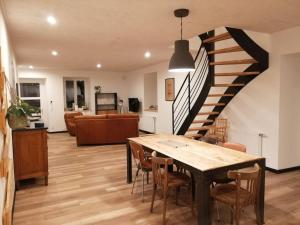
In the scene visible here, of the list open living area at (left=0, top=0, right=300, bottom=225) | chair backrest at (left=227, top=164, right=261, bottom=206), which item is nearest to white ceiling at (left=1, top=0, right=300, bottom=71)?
open living area at (left=0, top=0, right=300, bottom=225)

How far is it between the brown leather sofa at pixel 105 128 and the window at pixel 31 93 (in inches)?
→ 137

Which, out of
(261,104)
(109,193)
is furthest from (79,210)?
(261,104)

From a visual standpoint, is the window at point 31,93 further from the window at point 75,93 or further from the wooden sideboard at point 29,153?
the wooden sideboard at point 29,153

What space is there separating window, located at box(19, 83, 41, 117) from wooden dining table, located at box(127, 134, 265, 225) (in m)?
7.16

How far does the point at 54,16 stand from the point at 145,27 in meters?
1.34

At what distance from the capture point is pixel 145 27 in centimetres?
365

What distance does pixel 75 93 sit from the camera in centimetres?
988

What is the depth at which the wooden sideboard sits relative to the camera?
11.8 ft

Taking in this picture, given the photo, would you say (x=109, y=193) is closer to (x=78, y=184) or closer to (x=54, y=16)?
(x=78, y=184)

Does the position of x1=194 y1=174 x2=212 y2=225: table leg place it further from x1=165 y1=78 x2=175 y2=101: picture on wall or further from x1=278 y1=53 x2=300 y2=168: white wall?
x1=165 y1=78 x2=175 y2=101: picture on wall

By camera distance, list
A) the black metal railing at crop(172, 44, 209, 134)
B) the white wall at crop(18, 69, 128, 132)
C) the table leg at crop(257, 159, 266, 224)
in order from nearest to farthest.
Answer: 1. the table leg at crop(257, 159, 266, 224)
2. the black metal railing at crop(172, 44, 209, 134)
3. the white wall at crop(18, 69, 128, 132)

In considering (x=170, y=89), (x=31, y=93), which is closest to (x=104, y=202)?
(x=170, y=89)

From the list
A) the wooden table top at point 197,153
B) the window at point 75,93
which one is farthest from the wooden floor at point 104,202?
the window at point 75,93

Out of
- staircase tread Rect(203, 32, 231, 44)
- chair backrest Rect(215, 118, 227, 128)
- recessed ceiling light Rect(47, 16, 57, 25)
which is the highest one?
Answer: recessed ceiling light Rect(47, 16, 57, 25)
